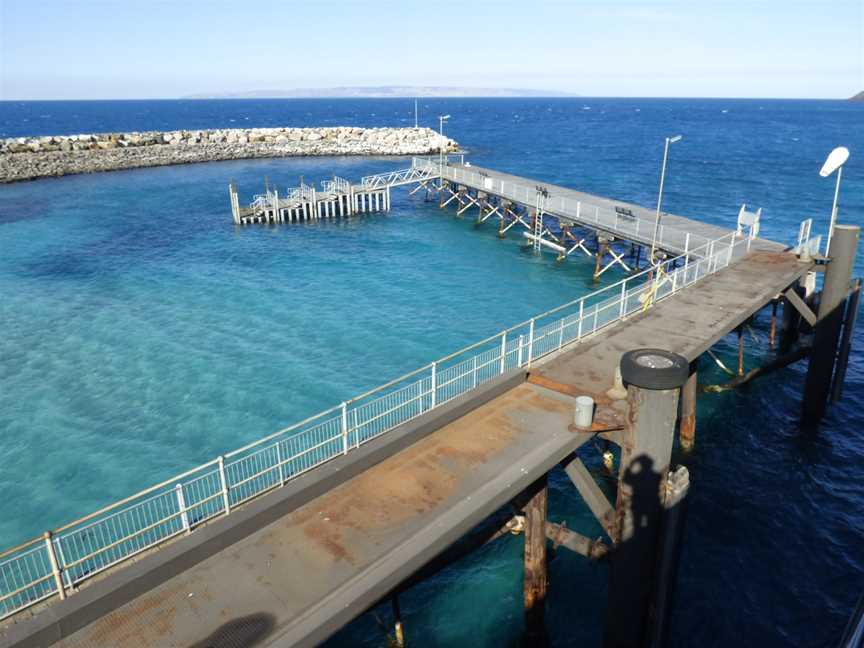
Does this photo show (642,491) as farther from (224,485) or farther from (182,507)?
(182,507)

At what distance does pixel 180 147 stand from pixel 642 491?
9426 centimetres

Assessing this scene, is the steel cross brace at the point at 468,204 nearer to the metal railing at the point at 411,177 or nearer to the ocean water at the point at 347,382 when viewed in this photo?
Answer: the ocean water at the point at 347,382

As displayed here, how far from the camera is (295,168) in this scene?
82562mm

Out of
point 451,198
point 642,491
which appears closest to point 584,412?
point 642,491

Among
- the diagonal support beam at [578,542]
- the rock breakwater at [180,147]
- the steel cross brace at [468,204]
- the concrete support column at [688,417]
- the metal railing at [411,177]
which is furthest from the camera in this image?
the rock breakwater at [180,147]

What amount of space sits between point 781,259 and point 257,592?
24692mm

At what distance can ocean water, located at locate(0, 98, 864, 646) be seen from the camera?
15031 mm

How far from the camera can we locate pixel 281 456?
1895 centimetres

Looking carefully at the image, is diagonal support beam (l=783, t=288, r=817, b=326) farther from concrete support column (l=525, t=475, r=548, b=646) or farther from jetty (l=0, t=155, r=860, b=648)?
concrete support column (l=525, t=475, r=548, b=646)

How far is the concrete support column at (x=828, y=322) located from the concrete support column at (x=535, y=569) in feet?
45.1

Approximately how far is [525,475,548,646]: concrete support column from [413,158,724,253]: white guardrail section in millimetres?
16793

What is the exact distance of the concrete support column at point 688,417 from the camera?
20.5 meters

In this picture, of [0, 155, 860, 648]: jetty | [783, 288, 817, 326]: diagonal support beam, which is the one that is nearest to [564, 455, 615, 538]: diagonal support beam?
[0, 155, 860, 648]: jetty

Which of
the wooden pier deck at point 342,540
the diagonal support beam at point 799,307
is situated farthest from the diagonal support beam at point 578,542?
the diagonal support beam at point 799,307
